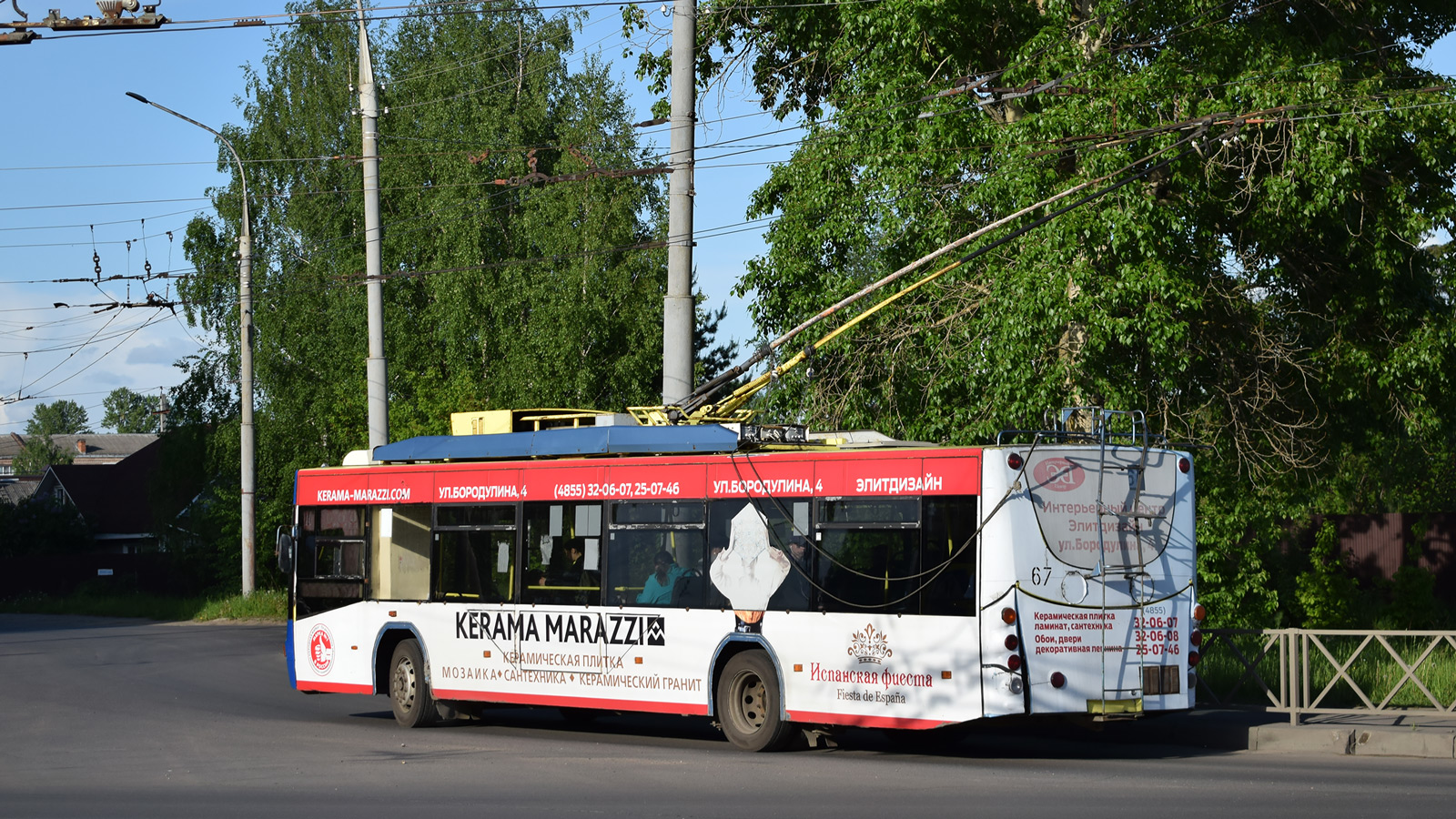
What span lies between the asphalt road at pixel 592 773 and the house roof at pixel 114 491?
59.8m

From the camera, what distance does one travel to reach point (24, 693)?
21.2m

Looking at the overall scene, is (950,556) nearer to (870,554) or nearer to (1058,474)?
(870,554)

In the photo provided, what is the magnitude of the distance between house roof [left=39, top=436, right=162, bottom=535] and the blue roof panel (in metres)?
60.9

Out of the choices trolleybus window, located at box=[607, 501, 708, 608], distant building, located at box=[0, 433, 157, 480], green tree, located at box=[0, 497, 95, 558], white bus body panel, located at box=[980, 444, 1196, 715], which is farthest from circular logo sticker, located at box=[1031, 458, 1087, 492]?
distant building, located at box=[0, 433, 157, 480]

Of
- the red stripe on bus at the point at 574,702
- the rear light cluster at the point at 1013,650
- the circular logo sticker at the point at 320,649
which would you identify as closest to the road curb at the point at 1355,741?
the rear light cluster at the point at 1013,650

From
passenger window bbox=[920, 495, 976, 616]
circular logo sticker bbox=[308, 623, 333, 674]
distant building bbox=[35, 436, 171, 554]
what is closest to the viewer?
passenger window bbox=[920, 495, 976, 616]

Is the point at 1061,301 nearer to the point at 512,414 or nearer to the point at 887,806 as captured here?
the point at 512,414

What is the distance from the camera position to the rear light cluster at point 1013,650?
11977 millimetres

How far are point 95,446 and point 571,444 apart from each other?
490ft

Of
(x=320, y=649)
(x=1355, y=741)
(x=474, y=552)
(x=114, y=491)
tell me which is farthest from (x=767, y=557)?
(x=114, y=491)

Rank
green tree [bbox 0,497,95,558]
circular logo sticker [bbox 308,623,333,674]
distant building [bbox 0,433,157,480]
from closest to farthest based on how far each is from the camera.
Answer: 1. circular logo sticker [bbox 308,623,333,674]
2. green tree [bbox 0,497,95,558]
3. distant building [bbox 0,433,157,480]

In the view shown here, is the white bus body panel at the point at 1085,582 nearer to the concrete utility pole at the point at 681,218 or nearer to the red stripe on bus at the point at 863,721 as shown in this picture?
the red stripe on bus at the point at 863,721

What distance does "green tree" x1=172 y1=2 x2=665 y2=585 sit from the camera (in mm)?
41469

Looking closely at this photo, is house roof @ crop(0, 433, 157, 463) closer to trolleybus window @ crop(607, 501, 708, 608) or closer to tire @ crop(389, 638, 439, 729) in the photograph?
tire @ crop(389, 638, 439, 729)
